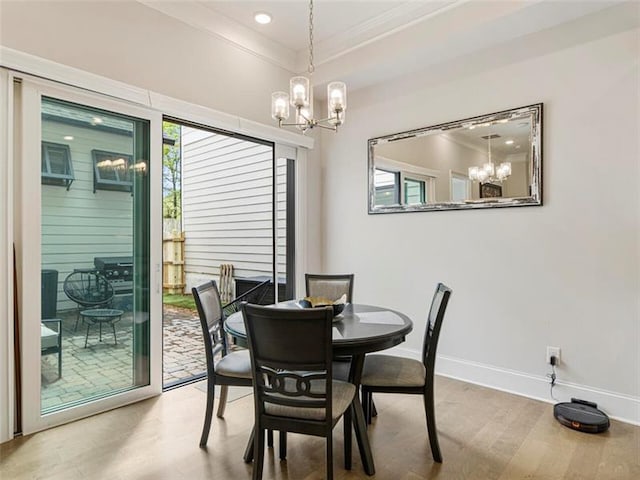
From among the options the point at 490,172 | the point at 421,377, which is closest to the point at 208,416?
the point at 421,377

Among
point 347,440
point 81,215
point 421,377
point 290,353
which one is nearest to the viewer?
point 290,353

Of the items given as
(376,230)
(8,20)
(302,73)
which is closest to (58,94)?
(8,20)

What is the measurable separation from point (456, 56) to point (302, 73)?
165 centimetres

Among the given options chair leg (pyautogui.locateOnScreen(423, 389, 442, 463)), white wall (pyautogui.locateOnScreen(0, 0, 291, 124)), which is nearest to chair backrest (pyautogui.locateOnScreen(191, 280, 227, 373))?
chair leg (pyautogui.locateOnScreen(423, 389, 442, 463))

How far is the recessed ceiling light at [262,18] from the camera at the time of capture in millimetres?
3391

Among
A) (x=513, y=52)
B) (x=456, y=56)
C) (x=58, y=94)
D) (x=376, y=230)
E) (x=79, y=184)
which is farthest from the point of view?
(x=376, y=230)

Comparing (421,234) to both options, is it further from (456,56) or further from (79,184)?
(79,184)

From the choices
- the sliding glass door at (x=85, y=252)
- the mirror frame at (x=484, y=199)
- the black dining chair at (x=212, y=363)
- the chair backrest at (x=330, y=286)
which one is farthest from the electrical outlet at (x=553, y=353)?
the sliding glass door at (x=85, y=252)

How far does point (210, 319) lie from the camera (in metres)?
2.52

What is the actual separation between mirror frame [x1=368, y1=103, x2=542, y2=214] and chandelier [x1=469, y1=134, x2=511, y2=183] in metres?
0.17

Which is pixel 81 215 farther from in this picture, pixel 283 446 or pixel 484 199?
pixel 484 199

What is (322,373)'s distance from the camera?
183 cm

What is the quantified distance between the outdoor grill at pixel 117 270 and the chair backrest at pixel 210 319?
79cm

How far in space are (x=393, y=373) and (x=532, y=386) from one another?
1.59m
